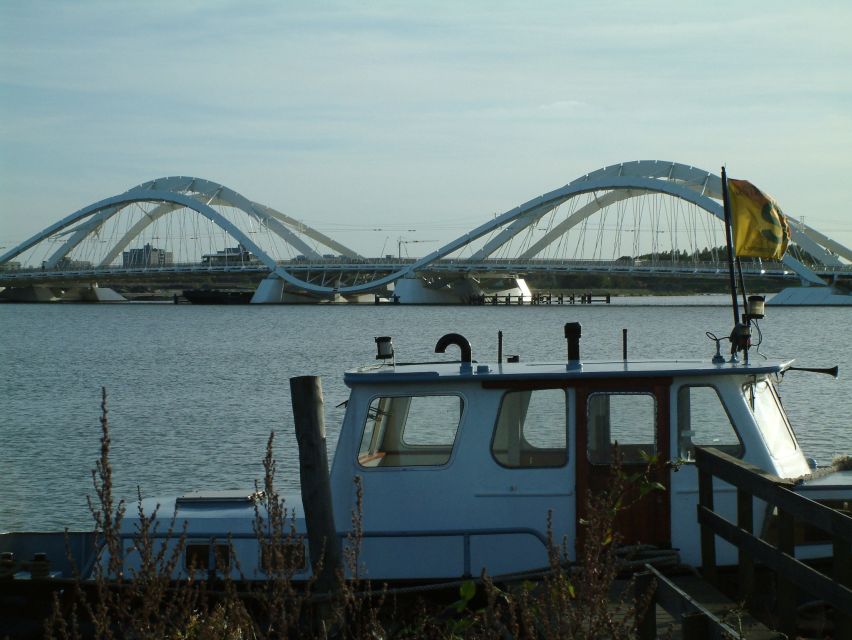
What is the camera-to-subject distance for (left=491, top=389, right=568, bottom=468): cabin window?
8320 millimetres

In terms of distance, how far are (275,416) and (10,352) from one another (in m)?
28.8

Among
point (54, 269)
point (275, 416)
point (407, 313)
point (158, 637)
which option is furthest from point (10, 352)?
point (54, 269)

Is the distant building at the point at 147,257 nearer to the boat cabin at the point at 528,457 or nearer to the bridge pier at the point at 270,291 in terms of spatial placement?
the bridge pier at the point at 270,291

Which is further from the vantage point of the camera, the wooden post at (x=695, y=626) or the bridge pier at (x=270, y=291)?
the bridge pier at (x=270, y=291)

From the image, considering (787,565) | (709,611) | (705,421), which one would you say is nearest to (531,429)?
(705,421)

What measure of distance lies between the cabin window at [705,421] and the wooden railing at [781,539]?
501 mm

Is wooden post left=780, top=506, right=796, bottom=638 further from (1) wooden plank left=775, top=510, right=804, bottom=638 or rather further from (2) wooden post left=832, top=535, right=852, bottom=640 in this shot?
(2) wooden post left=832, top=535, right=852, bottom=640

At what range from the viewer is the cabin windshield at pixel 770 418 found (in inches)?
334

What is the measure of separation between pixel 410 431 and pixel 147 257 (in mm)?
115153

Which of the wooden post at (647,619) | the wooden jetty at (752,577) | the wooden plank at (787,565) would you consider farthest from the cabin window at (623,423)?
the wooden post at (647,619)

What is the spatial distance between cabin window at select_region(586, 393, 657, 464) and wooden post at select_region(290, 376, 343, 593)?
5.95ft

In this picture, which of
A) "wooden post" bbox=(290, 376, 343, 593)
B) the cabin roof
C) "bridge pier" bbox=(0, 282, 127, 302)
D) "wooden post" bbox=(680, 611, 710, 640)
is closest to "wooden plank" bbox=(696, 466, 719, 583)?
the cabin roof

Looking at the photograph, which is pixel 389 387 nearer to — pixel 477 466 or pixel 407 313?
pixel 477 466

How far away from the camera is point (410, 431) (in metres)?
8.88
